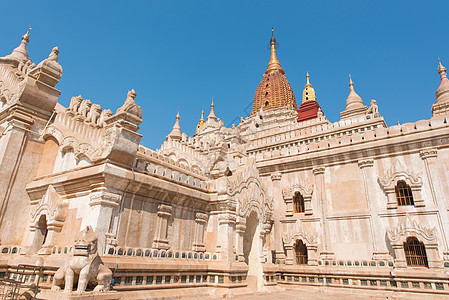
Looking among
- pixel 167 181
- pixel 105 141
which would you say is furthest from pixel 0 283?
pixel 167 181

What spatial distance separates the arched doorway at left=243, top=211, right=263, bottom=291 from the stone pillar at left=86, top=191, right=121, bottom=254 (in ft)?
26.6

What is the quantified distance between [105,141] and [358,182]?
1452cm

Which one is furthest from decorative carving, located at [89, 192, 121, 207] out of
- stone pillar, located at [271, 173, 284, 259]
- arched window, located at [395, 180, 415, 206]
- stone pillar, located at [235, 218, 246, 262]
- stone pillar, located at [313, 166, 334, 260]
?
arched window, located at [395, 180, 415, 206]

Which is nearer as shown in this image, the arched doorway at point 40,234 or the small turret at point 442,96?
the arched doorway at point 40,234

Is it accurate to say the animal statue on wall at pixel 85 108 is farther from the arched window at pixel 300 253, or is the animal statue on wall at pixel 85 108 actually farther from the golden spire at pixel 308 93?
the golden spire at pixel 308 93

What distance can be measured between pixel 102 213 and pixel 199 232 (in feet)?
16.6

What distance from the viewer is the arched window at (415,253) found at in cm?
1606

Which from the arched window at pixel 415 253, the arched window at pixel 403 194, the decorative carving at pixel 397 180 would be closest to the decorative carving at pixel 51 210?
the decorative carving at pixel 397 180

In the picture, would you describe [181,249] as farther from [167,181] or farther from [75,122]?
[75,122]

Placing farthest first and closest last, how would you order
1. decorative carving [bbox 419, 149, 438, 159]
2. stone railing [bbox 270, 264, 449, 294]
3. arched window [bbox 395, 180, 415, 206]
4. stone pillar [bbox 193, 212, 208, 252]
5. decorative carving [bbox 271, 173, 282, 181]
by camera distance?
decorative carving [bbox 271, 173, 282, 181] → arched window [bbox 395, 180, 415, 206] → decorative carving [bbox 419, 149, 438, 159] → stone railing [bbox 270, 264, 449, 294] → stone pillar [bbox 193, 212, 208, 252]

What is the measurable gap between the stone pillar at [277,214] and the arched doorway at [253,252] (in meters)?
3.77

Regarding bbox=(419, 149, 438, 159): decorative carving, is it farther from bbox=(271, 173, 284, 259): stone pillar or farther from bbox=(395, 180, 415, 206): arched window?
bbox=(271, 173, 284, 259): stone pillar

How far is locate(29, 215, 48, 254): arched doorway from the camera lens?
460 inches

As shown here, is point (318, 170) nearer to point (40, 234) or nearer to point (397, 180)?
point (397, 180)
